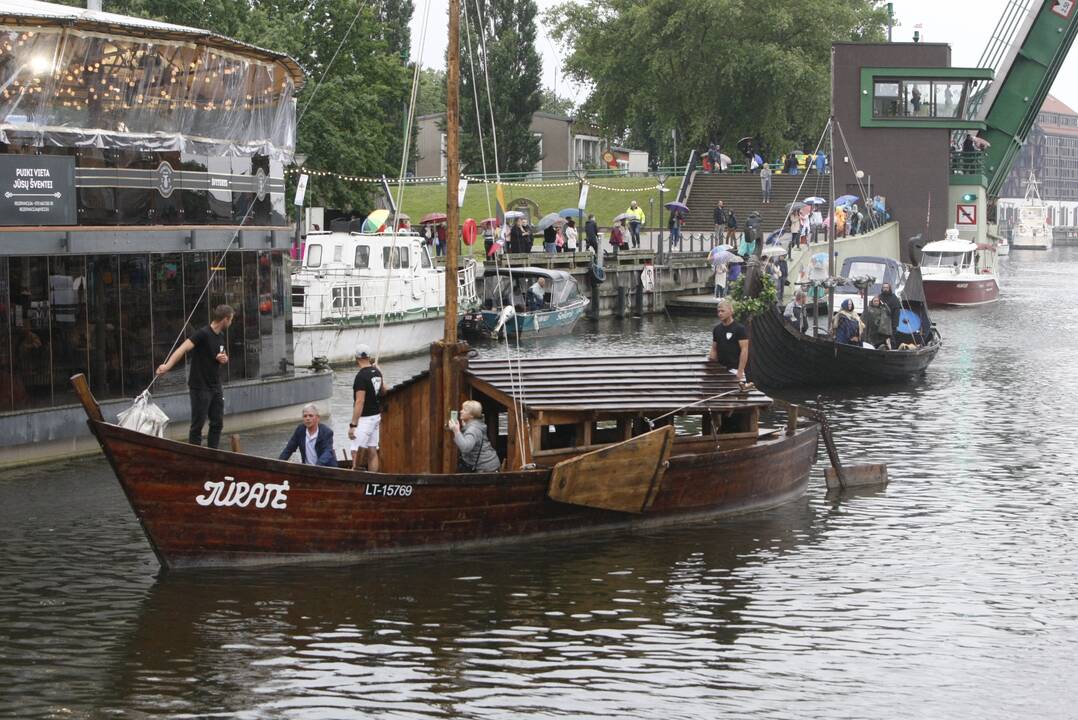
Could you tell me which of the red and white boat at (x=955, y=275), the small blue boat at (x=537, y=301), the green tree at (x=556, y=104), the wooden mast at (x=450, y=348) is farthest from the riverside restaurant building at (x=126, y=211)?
the green tree at (x=556, y=104)

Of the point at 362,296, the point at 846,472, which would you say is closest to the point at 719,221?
the point at 362,296

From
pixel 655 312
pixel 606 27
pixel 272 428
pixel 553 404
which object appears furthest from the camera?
pixel 606 27

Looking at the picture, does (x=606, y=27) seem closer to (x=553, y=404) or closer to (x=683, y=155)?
(x=683, y=155)

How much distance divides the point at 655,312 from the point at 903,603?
42284 millimetres

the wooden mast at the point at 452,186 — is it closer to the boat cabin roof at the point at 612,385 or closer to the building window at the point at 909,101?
the boat cabin roof at the point at 612,385

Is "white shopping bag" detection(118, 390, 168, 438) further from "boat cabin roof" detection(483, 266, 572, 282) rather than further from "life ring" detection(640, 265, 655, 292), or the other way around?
"life ring" detection(640, 265, 655, 292)

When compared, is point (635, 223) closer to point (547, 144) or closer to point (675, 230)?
point (675, 230)

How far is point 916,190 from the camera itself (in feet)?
227

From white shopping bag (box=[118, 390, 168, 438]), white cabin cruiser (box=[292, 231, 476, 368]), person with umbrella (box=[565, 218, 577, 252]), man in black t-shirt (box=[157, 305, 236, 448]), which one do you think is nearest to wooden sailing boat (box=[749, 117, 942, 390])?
white cabin cruiser (box=[292, 231, 476, 368])

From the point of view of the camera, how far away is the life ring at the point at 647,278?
57.4m

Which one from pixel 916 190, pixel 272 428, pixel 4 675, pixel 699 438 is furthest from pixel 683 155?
pixel 4 675

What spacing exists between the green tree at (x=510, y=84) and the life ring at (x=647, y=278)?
31566mm

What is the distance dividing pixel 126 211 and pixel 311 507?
927 centimetres

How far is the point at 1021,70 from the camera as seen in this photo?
6838cm
